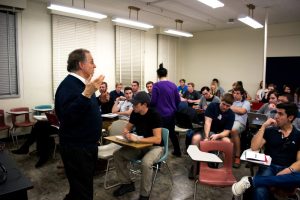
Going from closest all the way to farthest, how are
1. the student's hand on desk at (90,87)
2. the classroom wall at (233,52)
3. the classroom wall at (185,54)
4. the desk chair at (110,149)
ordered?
the student's hand on desk at (90,87) < the desk chair at (110,149) < the classroom wall at (185,54) < the classroom wall at (233,52)

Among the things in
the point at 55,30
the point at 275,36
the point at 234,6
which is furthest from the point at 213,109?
the point at 275,36

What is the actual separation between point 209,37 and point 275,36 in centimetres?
228

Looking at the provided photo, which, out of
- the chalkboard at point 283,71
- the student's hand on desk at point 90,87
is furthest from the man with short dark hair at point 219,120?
the chalkboard at point 283,71

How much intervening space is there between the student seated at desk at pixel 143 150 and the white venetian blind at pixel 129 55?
4.48 meters

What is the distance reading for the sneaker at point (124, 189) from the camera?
3.01 m

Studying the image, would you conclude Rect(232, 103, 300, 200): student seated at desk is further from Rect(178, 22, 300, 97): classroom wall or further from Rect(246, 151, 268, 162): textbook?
Rect(178, 22, 300, 97): classroom wall

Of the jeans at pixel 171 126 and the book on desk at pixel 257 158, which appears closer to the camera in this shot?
the book on desk at pixel 257 158

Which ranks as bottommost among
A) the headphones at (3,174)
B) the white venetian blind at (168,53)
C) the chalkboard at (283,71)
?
the headphones at (3,174)

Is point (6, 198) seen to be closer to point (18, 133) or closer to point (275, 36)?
point (18, 133)

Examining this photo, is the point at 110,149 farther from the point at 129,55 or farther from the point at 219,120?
the point at 129,55

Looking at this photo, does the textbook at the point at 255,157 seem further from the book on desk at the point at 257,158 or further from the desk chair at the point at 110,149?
the desk chair at the point at 110,149

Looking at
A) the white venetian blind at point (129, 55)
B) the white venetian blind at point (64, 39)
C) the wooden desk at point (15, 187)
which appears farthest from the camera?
the white venetian blind at point (129, 55)

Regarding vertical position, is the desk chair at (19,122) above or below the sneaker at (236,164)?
above

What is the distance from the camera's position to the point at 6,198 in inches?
57.1
